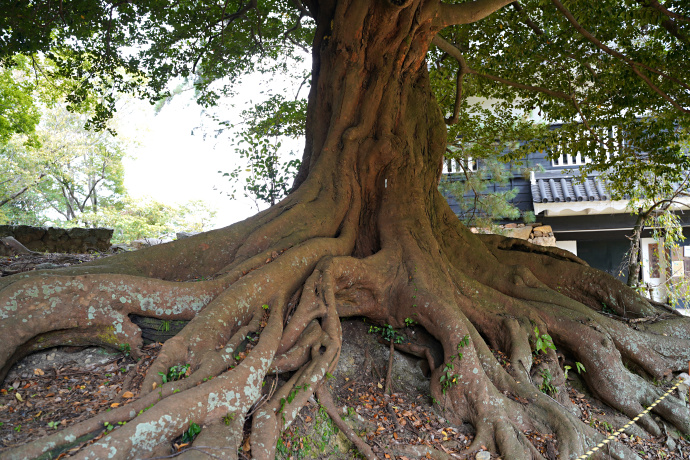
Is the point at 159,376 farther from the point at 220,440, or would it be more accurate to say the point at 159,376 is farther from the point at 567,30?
the point at 567,30

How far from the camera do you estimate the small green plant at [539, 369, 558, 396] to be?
486 centimetres

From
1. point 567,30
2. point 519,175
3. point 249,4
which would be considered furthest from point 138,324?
point 519,175

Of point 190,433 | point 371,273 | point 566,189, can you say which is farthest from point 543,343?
point 566,189

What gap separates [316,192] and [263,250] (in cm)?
124

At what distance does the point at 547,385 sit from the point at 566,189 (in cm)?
850

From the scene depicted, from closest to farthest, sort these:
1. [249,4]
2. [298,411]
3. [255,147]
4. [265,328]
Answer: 1. [298,411]
2. [265,328]
3. [249,4]
4. [255,147]

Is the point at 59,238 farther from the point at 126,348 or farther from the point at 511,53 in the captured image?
the point at 511,53

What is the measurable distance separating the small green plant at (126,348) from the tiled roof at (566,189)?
10952 millimetres

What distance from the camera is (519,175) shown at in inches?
508

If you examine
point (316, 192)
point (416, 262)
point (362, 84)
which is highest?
point (362, 84)

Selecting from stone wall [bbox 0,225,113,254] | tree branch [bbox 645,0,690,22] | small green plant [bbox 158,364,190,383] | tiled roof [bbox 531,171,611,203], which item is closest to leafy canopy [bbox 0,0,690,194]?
tree branch [bbox 645,0,690,22]

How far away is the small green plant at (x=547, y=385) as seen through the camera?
15.9 feet

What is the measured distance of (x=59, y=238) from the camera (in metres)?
10.4

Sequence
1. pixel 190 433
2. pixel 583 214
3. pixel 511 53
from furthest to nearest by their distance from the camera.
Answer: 1. pixel 583 214
2. pixel 511 53
3. pixel 190 433
